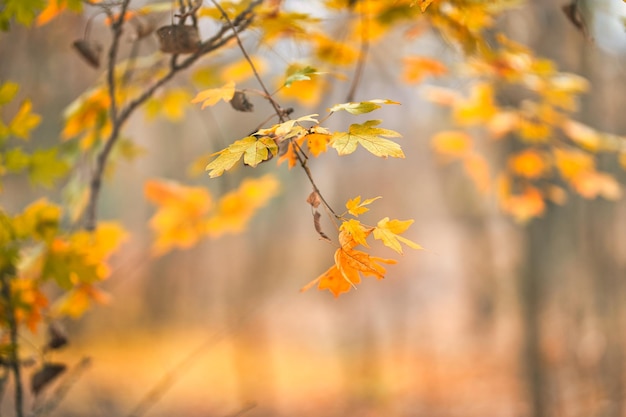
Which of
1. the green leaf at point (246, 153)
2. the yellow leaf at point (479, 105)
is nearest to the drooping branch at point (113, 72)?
the green leaf at point (246, 153)

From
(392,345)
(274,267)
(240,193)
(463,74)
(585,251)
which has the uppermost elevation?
(463,74)

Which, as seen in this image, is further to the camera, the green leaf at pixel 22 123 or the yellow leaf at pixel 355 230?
the green leaf at pixel 22 123

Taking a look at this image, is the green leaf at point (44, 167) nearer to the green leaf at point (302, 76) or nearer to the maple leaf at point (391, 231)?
the green leaf at point (302, 76)

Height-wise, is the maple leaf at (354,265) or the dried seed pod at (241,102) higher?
the dried seed pod at (241,102)

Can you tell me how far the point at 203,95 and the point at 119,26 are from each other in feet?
1.62

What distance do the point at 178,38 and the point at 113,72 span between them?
356 millimetres

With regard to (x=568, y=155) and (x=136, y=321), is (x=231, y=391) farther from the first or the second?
(x=568, y=155)

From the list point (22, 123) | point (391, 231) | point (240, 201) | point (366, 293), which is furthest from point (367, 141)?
point (366, 293)

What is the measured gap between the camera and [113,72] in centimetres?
157

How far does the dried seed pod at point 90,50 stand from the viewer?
1575mm

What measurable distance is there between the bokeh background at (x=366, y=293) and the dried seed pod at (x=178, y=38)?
0.76 m

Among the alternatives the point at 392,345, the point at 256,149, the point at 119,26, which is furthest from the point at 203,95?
the point at 392,345

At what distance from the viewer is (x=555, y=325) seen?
24.5 ft

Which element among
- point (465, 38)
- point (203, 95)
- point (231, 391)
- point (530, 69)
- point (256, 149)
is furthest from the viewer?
point (231, 391)
